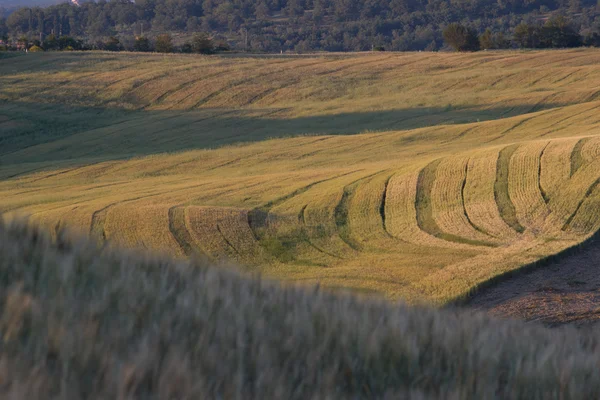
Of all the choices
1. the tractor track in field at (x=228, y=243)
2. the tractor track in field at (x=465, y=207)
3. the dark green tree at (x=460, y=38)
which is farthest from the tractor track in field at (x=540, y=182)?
the dark green tree at (x=460, y=38)

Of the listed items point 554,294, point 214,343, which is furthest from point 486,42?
point 214,343

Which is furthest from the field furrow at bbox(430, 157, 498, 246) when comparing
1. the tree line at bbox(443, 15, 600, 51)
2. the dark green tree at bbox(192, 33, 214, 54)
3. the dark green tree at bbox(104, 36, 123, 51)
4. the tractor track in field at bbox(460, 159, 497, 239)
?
the dark green tree at bbox(104, 36, 123, 51)

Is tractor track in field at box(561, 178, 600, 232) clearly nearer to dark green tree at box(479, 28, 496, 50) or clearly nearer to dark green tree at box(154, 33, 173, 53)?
dark green tree at box(479, 28, 496, 50)

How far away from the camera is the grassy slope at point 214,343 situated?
152cm

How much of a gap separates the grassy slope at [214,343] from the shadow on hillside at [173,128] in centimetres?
3009

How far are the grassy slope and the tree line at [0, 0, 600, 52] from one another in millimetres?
82306

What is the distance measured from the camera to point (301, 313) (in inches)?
94.7

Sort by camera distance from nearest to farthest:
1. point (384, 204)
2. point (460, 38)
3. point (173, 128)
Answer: point (384, 204)
point (173, 128)
point (460, 38)

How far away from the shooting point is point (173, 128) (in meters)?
38.5

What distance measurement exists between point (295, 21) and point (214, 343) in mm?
122926

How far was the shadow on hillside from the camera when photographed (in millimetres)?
34469

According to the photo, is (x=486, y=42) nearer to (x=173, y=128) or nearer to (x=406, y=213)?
(x=173, y=128)

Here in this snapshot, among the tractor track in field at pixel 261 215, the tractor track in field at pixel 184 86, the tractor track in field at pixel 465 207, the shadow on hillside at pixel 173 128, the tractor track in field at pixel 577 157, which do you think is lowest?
the shadow on hillside at pixel 173 128

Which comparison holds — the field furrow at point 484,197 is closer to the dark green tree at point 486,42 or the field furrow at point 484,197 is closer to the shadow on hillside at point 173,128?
the shadow on hillside at point 173,128
